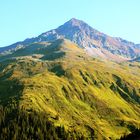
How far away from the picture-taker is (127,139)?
127062 mm

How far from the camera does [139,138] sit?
119562 millimetres

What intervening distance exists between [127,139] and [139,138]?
26.7 ft
